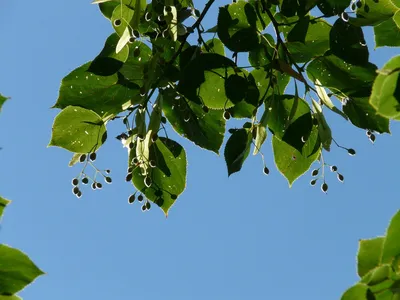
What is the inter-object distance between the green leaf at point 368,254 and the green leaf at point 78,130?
4.19 ft

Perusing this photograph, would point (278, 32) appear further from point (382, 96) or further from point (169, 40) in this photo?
point (382, 96)

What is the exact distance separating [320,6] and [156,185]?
2.52ft

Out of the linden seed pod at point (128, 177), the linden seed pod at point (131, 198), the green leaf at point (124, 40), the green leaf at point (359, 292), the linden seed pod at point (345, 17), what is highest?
the linden seed pod at point (345, 17)

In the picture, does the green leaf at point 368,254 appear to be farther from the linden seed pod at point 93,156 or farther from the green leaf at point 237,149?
the linden seed pod at point 93,156

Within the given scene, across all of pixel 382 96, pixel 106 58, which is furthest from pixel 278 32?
pixel 382 96

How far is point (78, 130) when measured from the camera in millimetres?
2055

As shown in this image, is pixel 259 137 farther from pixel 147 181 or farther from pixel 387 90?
pixel 387 90

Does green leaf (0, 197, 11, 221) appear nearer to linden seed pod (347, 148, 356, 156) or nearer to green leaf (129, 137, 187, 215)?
green leaf (129, 137, 187, 215)

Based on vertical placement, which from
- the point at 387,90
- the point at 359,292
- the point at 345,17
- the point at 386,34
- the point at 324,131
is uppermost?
the point at 386,34

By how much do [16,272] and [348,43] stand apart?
1221 millimetres

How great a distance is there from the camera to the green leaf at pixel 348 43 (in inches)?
75.4

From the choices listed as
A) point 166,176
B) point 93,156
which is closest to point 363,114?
point 166,176

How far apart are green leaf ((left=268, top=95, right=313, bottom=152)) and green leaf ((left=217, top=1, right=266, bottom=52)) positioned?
19 centimetres

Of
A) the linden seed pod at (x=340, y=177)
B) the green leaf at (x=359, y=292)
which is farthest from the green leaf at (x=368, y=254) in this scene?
the linden seed pod at (x=340, y=177)
